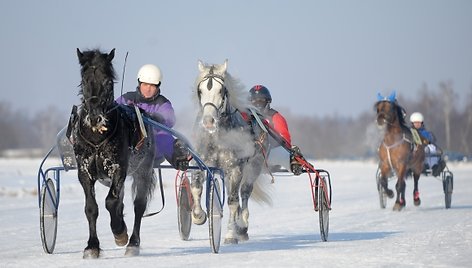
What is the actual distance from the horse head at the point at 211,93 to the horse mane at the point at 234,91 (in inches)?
0.9

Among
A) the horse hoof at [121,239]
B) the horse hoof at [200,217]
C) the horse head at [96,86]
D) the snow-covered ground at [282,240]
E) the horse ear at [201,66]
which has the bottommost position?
the snow-covered ground at [282,240]

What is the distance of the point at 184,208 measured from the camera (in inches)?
422

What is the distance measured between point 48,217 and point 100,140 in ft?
4.72

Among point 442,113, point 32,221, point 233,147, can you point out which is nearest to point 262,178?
point 233,147

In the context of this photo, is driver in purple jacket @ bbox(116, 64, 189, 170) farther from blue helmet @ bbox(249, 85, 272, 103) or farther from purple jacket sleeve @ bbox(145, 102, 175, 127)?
blue helmet @ bbox(249, 85, 272, 103)

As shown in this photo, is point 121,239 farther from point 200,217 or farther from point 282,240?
point 282,240

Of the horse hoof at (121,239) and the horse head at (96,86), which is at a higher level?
the horse head at (96,86)

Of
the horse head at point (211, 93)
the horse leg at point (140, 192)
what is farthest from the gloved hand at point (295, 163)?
the horse leg at point (140, 192)

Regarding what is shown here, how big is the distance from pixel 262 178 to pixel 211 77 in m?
2.50

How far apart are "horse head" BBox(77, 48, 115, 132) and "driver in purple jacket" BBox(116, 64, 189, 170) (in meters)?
1.75

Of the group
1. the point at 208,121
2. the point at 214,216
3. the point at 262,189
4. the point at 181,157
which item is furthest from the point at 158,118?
the point at 262,189

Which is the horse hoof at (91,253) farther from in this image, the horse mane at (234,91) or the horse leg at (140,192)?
the horse mane at (234,91)

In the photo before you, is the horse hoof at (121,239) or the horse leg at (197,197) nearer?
the horse hoof at (121,239)

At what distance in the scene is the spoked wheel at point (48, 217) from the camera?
28.4 feet
